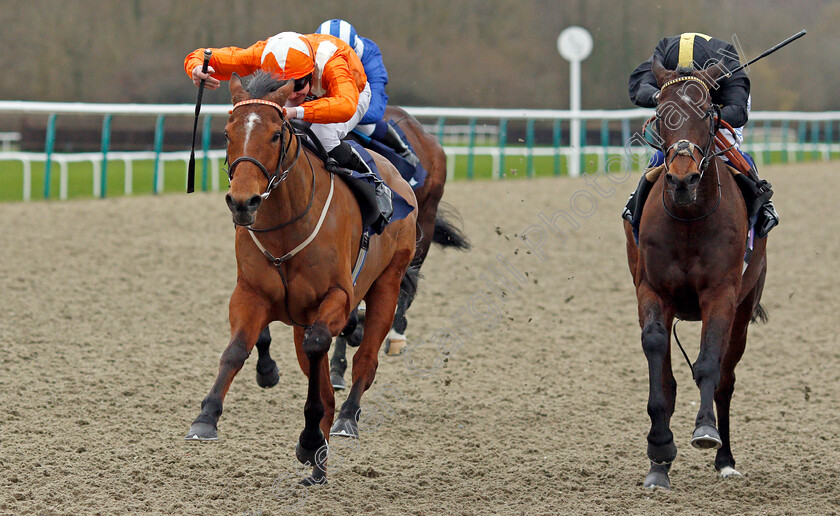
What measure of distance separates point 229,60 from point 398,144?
1.98 meters

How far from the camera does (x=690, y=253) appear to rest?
13.1ft

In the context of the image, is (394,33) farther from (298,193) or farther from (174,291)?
(298,193)

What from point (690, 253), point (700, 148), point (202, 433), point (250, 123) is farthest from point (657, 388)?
point (250, 123)

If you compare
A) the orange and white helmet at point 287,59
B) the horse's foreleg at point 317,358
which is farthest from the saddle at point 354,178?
the horse's foreleg at point 317,358

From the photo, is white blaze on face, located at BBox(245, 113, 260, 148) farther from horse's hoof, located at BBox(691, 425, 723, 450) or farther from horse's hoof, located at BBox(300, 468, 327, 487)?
horse's hoof, located at BBox(691, 425, 723, 450)

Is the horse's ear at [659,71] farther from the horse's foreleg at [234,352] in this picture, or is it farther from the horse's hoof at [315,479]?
the horse's hoof at [315,479]

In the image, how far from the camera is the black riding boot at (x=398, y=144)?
19.0 ft

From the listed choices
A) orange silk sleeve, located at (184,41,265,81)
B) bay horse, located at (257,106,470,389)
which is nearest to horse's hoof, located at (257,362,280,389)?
bay horse, located at (257,106,470,389)

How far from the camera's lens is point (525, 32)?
15.7m

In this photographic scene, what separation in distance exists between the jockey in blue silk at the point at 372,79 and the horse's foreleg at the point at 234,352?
1.80 meters

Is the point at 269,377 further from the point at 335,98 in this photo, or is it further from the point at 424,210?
the point at 424,210

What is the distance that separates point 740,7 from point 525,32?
10.1ft

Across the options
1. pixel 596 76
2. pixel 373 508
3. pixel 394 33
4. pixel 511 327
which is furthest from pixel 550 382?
pixel 596 76

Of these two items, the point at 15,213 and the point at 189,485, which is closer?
the point at 189,485
